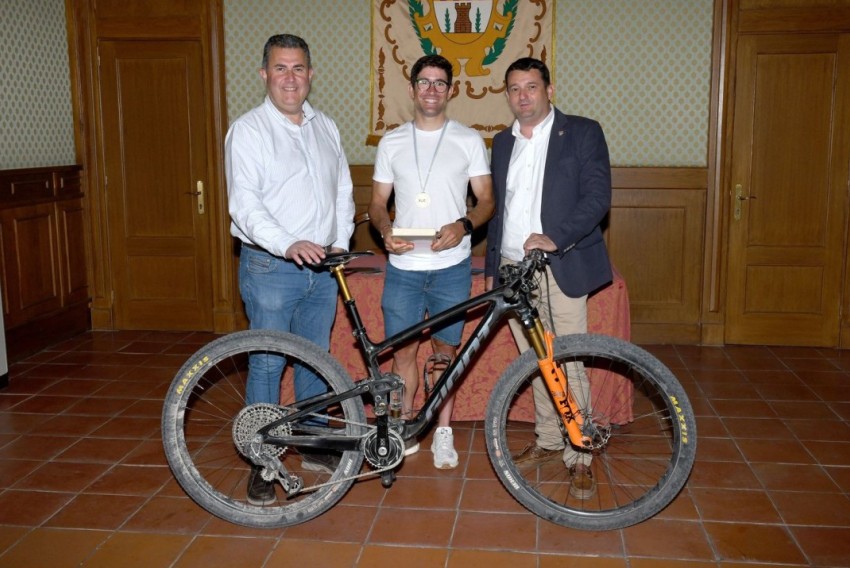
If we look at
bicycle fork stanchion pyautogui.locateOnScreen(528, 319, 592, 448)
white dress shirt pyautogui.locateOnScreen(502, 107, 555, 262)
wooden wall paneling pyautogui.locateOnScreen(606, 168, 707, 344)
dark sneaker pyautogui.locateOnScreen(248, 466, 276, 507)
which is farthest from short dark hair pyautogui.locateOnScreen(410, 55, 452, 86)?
wooden wall paneling pyautogui.locateOnScreen(606, 168, 707, 344)

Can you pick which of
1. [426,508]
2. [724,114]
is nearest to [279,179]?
[426,508]

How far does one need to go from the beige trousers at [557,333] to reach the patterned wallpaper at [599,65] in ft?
8.04

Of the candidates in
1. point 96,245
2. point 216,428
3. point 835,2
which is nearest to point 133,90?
point 96,245

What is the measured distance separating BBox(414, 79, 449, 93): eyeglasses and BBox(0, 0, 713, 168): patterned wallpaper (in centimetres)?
246

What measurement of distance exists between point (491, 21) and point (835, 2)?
1954mm

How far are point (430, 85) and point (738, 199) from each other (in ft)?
9.75

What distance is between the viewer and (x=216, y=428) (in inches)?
145

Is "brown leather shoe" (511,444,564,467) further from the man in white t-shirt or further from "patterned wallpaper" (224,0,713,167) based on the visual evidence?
"patterned wallpaper" (224,0,713,167)

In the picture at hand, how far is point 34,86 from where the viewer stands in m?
5.05

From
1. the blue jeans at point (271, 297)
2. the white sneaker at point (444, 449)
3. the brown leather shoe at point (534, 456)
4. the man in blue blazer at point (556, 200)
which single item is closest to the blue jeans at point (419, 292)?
the man in blue blazer at point (556, 200)

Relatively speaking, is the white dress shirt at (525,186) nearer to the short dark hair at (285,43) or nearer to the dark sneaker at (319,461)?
the short dark hair at (285,43)

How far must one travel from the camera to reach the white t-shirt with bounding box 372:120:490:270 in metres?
2.96

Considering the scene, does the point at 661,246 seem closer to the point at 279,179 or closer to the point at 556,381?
the point at 556,381

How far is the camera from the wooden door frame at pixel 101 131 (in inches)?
208
